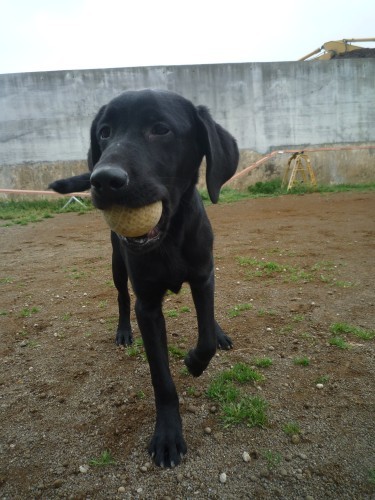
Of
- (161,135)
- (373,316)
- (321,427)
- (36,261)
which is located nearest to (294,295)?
(373,316)

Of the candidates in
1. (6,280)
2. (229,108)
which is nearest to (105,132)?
(6,280)

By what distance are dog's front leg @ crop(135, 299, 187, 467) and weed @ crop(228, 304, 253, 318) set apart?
4.21 feet

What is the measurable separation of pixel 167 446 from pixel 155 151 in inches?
54.1

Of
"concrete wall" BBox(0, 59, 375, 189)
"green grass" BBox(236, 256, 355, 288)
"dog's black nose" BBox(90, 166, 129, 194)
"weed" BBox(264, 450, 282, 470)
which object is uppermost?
"concrete wall" BBox(0, 59, 375, 189)

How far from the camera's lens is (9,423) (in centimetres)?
199

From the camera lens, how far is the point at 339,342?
2504 mm

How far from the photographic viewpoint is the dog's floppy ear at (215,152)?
1961 millimetres

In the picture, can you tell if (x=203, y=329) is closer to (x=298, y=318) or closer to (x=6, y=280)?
(x=298, y=318)

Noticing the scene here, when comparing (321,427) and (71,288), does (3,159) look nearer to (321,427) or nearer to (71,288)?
(71,288)

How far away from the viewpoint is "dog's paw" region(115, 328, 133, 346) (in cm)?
278

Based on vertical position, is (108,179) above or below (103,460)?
above

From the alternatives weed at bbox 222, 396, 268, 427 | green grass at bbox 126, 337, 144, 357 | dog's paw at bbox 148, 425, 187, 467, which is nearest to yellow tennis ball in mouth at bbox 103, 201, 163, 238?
dog's paw at bbox 148, 425, 187, 467

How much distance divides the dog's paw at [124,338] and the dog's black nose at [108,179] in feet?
5.35

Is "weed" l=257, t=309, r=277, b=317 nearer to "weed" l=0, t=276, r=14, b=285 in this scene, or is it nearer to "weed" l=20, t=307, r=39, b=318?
"weed" l=20, t=307, r=39, b=318
